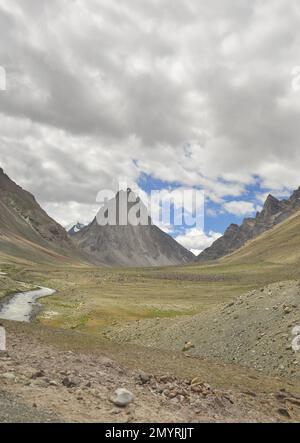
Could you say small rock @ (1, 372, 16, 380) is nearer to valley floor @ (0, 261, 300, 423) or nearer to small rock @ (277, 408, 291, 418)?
valley floor @ (0, 261, 300, 423)

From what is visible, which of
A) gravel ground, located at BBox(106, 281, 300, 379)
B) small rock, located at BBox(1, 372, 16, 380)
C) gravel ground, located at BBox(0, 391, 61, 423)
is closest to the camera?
gravel ground, located at BBox(0, 391, 61, 423)

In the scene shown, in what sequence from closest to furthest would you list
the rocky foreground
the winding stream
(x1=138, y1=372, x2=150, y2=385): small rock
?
the rocky foreground
(x1=138, y1=372, x2=150, y2=385): small rock
the winding stream

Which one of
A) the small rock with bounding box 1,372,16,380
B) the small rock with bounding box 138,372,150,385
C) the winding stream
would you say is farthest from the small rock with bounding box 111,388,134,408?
the winding stream

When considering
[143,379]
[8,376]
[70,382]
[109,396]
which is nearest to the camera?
[109,396]

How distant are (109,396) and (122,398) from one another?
1.02m

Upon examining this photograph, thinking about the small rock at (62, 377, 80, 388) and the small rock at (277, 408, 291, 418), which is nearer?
the small rock at (62, 377, 80, 388)

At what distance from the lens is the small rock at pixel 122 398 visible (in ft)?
67.3

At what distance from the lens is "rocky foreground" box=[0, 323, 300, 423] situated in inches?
750

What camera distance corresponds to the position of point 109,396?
21516mm

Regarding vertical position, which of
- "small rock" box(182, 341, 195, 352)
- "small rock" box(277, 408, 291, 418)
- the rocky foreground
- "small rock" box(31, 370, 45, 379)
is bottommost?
"small rock" box(277, 408, 291, 418)

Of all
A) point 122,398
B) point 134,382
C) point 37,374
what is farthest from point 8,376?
point 134,382

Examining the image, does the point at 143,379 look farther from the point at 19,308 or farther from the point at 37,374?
the point at 19,308
